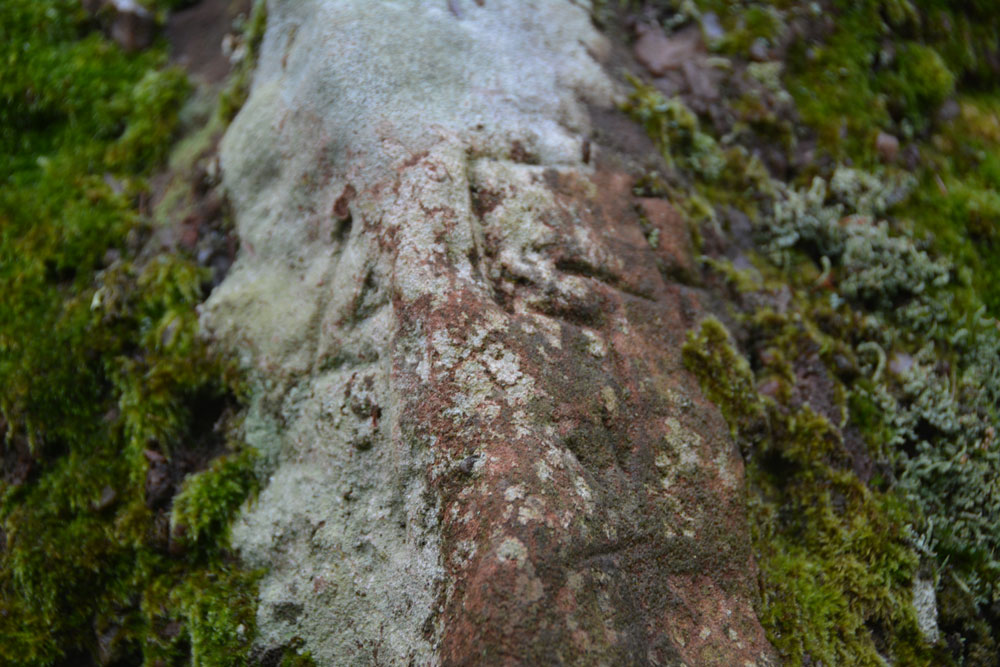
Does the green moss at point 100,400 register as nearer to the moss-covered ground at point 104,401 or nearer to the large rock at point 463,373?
the moss-covered ground at point 104,401

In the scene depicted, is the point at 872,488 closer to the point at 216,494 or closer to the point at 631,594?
the point at 631,594

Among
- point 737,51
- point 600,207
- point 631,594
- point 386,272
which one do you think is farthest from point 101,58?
point 631,594

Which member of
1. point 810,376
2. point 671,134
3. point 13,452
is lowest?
point 13,452

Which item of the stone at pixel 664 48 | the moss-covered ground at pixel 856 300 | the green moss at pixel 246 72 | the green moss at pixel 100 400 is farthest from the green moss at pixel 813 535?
the green moss at pixel 246 72

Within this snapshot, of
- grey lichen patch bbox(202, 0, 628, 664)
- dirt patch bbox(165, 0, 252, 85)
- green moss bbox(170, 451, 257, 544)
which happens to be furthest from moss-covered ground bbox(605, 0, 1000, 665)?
dirt patch bbox(165, 0, 252, 85)

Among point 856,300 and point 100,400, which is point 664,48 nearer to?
point 856,300

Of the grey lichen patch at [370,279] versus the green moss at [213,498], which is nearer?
the grey lichen patch at [370,279]
